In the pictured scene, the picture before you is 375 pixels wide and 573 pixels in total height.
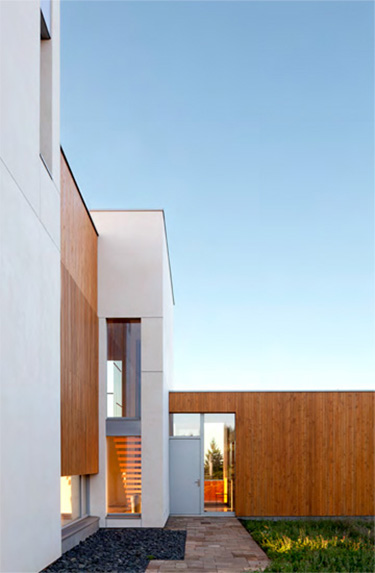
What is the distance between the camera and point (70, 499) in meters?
10.8

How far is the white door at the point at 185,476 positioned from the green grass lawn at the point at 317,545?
5.66 feet

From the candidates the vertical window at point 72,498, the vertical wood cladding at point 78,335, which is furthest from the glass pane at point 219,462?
the vertical window at point 72,498

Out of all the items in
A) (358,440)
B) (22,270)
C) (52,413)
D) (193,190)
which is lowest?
(358,440)

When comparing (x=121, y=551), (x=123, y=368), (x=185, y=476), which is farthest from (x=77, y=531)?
(x=185, y=476)

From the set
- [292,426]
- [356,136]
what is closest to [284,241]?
[356,136]

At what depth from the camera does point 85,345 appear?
36.7 ft

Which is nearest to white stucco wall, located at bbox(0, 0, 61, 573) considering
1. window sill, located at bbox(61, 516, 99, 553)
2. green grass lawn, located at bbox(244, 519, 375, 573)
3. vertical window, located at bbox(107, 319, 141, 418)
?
window sill, located at bbox(61, 516, 99, 553)

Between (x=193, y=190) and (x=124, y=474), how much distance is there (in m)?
15.3

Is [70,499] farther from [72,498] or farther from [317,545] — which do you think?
[317,545]

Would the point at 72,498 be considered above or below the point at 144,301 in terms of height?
below

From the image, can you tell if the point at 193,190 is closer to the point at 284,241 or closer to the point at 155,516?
the point at 284,241

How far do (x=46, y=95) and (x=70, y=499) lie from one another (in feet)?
21.9

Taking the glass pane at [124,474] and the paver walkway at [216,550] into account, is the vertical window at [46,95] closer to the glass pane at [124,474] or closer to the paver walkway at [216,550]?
the paver walkway at [216,550]

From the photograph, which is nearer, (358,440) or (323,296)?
(358,440)
